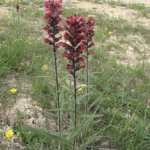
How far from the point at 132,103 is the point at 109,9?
7017 mm

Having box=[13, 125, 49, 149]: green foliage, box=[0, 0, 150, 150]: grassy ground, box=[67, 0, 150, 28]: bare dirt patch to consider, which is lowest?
box=[13, 125, 49, 149]: green foliage

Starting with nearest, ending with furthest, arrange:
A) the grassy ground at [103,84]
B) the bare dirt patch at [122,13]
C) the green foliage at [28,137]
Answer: the green foliage at [28,137]
the grassy ground at [103,84]
the bare dirt patch at [122,13]

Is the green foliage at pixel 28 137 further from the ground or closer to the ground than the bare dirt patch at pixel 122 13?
closer to the ground

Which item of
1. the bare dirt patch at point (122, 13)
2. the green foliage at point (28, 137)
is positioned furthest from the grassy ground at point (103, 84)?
the bare dirt patch at point (122, 13)

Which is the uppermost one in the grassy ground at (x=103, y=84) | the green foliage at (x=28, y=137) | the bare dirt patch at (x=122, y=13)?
the bare dirt patch at (x=122, y=13)

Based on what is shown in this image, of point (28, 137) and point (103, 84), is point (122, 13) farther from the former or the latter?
point (28, 137)

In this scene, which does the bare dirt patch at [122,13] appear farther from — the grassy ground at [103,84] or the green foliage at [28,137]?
the green foliage at [28,137]

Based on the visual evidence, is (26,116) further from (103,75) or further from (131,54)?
(131,54)

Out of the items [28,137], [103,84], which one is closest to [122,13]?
[103,84]

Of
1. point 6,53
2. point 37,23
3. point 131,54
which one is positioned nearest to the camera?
point 6,53

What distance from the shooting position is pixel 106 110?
9.03 feet

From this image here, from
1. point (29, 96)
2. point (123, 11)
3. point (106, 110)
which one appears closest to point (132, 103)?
point (106, 110)

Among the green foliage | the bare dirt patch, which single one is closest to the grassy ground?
the green foliage

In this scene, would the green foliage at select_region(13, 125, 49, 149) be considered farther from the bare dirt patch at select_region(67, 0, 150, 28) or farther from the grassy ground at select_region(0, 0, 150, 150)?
the bare dirt patch at select_region(67, 0, 150, 28)
